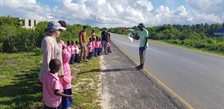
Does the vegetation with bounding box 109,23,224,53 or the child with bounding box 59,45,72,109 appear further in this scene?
the vegetation with bounding box 109,23,224,53

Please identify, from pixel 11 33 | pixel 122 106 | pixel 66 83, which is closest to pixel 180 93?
pixel 122 106

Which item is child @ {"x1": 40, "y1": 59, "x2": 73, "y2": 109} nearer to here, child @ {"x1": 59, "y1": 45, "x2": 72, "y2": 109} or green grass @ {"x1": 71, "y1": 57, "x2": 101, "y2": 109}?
child @ {"x1": 59, "y1": 45, "x2": 72, "y2": 109}

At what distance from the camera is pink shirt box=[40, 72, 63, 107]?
4.05m

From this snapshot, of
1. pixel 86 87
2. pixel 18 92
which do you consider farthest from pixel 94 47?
pixel 18 92

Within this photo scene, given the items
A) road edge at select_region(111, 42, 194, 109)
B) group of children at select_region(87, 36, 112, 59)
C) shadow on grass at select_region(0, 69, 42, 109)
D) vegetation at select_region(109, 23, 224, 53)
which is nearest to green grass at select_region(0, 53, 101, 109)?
shadow on grass at select_region(0, 69, 42, 109)

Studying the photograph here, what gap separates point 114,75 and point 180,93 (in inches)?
109

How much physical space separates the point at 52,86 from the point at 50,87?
2.2 inches

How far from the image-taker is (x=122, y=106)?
6082 millimetres

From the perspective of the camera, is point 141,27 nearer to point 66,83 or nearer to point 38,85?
point 38,85

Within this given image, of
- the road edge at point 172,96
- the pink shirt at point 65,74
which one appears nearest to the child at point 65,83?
the pink shirt at point 65,74

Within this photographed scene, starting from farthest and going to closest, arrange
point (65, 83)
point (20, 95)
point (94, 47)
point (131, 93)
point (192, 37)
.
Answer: point (192, 37) → point (94, 47) → point (131, 93) → point (20, 95) → point (65, 83)

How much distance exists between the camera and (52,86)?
Result: 4062 mm

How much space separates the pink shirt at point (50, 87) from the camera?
4051mm

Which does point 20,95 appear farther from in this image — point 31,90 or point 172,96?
point 172,96
